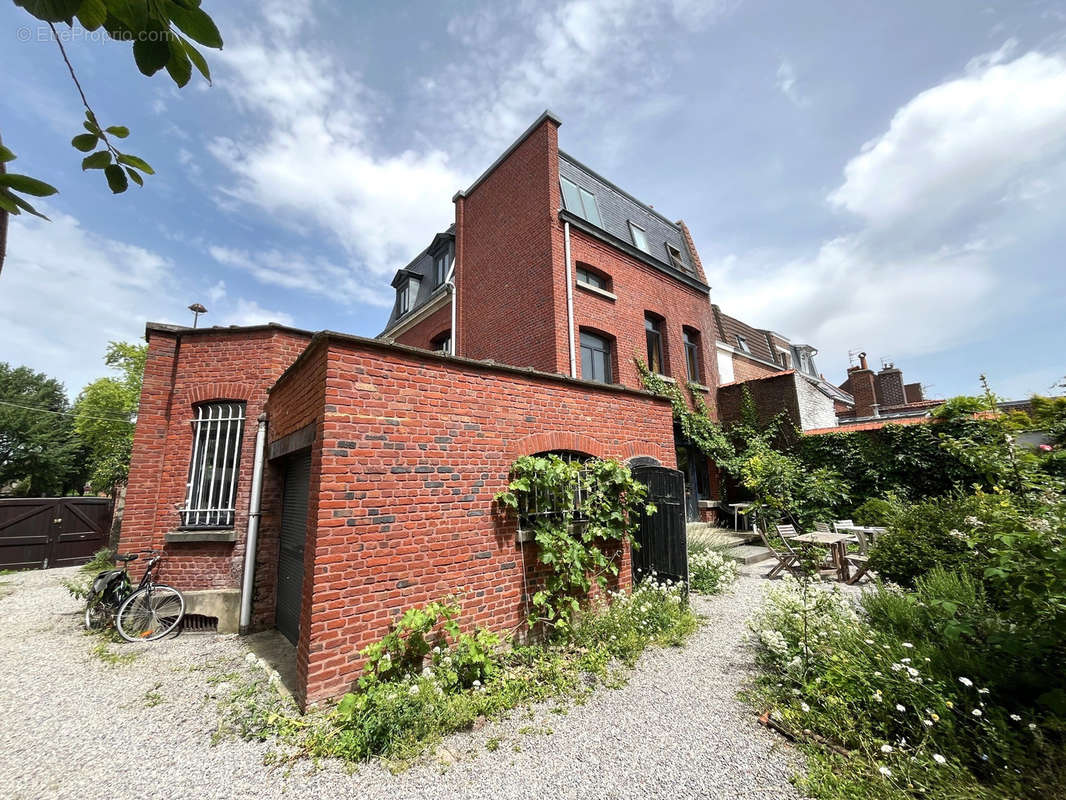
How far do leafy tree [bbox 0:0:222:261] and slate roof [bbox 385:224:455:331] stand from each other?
12810mm

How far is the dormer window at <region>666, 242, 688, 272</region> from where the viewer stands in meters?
14.0

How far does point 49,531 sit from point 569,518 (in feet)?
55.4

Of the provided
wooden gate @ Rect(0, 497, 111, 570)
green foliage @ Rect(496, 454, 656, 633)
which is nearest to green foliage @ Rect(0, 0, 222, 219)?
green foliage @ Rect(496, 454, 656, 633)

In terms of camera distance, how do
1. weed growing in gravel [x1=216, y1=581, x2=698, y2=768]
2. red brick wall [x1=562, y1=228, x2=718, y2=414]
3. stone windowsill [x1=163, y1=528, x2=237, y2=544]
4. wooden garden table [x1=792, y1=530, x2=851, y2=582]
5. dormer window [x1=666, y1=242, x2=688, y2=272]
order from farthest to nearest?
dormer window [x1=666, y1=242, x2=688, y2=272] → red brick wall [x1=562, y1=228, x2=718, y2=414] → wooden garden table [x1=792, y1=530, x2=851, y2=582] → stone windowsill [x1=163, y1=528, x2=237, y2=544] → weed growing in gravel [x1=216, y1=581, x2=698, y2=768]

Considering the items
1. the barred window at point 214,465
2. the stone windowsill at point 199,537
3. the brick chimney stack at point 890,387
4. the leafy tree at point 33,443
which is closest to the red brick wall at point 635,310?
the barred window at point 214,465

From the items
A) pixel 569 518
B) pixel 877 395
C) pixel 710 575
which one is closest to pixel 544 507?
pixel 569 518

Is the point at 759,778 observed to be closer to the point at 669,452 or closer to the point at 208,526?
the point at 669,452

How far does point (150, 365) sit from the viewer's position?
22.8ft

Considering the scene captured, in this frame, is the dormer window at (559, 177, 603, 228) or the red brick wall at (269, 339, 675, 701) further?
the dormer window at (559, 177, 603, 228)

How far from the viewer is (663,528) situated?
6406 mm

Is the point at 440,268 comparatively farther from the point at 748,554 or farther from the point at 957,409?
the point at 957,409

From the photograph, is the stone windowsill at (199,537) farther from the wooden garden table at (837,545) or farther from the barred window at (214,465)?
the wooden garden table at (837,545)

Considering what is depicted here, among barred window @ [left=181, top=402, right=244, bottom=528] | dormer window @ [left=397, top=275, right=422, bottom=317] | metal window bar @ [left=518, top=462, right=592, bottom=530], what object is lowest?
metal window bar @ [left=518, top=462, right=592, bottom=530]

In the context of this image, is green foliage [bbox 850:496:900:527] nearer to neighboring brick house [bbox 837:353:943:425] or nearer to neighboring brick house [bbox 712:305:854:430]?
neighboring brick house [bbox 712:305:854:430]
